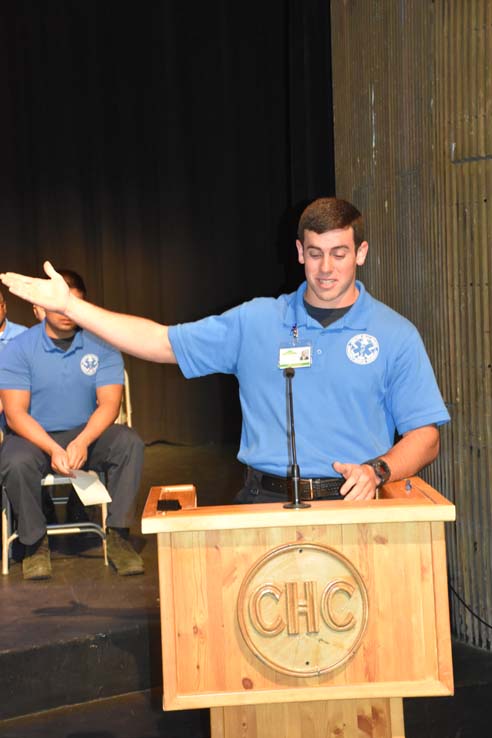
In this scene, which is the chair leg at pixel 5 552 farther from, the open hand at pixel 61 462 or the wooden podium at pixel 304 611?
the wooden podium at pixel 304 611

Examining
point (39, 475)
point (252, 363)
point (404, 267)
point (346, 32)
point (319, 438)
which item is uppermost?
point (346, 32)

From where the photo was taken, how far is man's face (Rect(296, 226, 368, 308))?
222 centimetres

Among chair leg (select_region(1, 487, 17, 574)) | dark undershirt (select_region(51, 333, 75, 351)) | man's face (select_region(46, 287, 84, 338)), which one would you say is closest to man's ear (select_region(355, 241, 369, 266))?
man's face (select_region(46, 287, 84, 338))

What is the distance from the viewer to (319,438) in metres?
2.24

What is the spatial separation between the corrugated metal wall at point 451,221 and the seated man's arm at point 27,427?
1.48 m

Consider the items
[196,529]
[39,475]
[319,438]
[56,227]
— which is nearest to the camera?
[196,529]

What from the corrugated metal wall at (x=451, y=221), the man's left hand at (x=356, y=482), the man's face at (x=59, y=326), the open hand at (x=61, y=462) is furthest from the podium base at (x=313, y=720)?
the man's face at (x=59, y=326)

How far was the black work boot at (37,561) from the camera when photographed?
3.62 metres

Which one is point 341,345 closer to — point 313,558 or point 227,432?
point 313,558

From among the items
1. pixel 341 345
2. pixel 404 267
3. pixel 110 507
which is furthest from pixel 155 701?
pixel 404 267

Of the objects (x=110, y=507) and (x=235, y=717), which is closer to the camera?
(x=235, y=717)

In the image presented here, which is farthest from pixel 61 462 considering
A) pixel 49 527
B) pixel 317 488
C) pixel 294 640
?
pixel 294 640

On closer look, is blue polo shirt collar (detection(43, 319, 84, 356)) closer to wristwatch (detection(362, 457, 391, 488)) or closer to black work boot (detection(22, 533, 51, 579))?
black work boot (detection(22, 533, 51, 579))

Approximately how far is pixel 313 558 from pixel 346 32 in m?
2.84
